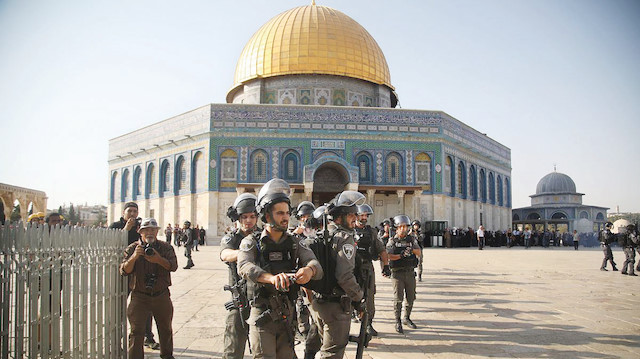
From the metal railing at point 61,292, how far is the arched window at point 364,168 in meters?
26.0

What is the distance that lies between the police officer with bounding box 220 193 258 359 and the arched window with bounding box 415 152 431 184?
2734cm

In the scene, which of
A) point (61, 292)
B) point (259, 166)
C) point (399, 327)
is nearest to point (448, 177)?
point (259, 166)

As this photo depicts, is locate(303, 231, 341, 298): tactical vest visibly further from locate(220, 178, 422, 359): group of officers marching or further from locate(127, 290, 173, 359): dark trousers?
locate(127, 290, 173, 359): dark trousers

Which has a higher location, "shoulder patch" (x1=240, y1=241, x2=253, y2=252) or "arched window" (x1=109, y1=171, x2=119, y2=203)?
"arched window" (x1=109, y1=171, x2=119, y2=203)

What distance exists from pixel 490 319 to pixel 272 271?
4.80m

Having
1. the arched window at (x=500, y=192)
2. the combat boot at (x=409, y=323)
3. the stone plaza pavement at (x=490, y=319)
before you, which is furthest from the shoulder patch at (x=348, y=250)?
the arched window at (x=500, y=192)

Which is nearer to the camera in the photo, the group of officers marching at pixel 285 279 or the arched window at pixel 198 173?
the group of officers marching at pixel 285 279

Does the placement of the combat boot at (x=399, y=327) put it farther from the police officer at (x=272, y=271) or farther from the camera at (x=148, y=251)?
the camera at (x=148, y=251)

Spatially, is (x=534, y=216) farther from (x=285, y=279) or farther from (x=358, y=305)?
(x=285, y=279)

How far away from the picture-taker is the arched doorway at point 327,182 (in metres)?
31.0

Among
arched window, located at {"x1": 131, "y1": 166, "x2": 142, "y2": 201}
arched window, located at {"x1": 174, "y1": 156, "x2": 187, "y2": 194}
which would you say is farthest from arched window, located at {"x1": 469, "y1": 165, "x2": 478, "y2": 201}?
arched window, located at {"x1": 131, "y1": 166, "x2": 142, "y2": 201}

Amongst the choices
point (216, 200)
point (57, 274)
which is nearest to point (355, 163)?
point (216, 200)

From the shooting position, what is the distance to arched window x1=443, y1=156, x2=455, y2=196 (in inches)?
1259

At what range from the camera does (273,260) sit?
3715 mm
